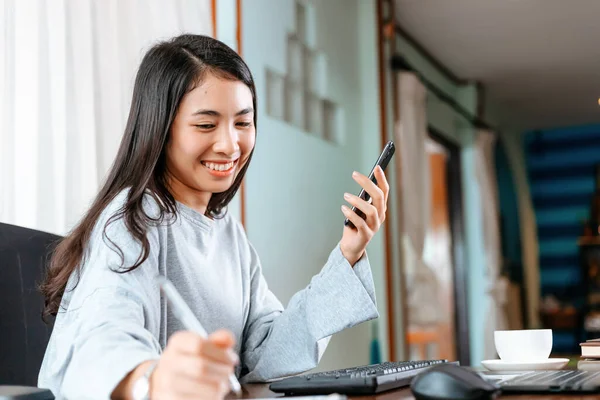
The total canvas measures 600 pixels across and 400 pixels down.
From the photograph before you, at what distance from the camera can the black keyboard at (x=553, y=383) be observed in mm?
840

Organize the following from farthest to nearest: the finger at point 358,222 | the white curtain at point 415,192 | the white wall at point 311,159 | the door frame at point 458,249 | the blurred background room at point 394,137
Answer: the door frame at point 458,249 < the white curtain at point 415,192 < the white wall at point 311,159 < the blurred background room at point 394,137 < the finger at point 358,222

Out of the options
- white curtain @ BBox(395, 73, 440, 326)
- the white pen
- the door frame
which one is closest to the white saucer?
the white pen

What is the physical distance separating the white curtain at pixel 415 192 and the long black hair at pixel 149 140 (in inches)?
134

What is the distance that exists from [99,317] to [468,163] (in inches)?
229

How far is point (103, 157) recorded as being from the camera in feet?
7.11

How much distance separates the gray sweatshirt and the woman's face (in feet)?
0.22

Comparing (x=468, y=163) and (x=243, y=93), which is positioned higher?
(x=468, y=163)

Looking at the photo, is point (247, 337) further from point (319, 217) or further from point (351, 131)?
point (351, 131)

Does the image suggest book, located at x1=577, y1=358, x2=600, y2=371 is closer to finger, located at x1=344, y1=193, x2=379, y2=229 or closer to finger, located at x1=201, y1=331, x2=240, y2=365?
finger, located at x1=344, y1=193, x2=379, y2=229

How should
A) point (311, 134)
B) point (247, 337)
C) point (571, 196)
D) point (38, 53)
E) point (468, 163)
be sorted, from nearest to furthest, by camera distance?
point (247, 337)
point (38, 53)
point (311, 134)
point (468, 163)
point (571, 196)

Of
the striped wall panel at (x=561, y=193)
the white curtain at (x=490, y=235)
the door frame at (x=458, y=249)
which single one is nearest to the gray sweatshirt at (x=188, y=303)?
the door frame at (x=458, y=249)

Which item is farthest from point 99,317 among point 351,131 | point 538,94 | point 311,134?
point 538,94

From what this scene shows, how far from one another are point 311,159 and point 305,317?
89.6 inches

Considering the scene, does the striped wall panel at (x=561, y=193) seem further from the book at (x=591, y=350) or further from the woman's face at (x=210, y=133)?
the woman's face at (x=210, y=133)
